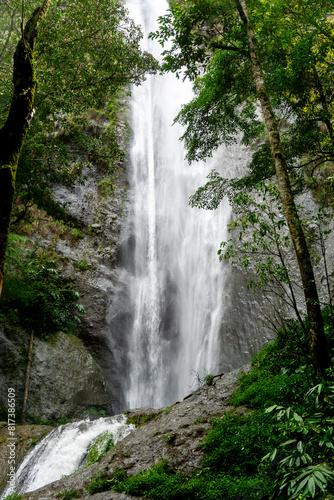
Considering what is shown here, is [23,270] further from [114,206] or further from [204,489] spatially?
[204,489]

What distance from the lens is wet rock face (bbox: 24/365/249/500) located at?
13.0ft

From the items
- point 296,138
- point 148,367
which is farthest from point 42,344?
point 296,138

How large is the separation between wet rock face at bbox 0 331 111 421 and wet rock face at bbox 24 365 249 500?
494cm

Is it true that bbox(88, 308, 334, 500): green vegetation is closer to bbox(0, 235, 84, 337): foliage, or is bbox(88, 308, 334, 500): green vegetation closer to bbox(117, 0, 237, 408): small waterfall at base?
bbox(117, 0, 237, 408): small waterfall at base

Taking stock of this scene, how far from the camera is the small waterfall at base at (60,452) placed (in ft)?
20.3

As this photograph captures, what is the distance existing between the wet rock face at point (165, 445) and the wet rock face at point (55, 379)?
16.2 ft

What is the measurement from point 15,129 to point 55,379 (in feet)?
29.6

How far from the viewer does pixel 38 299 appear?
11.0 meters

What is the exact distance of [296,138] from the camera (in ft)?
23.4

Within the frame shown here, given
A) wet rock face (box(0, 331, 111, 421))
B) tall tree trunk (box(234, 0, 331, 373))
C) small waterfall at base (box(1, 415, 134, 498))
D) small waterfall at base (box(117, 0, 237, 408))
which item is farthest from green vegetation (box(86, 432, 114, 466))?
tall tree trunk (box(234, 0, 331, 373))

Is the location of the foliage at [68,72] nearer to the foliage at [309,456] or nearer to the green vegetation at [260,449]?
the green vegetation at [260,449]

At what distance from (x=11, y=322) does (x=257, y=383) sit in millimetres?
8379

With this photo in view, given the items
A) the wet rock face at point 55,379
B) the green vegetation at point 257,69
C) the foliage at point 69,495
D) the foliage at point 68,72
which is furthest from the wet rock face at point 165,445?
the foliage at point 68,72

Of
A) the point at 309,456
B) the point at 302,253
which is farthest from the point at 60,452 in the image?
the point at 309,456
